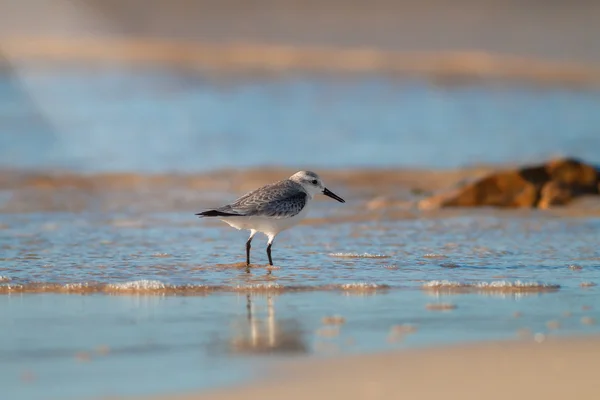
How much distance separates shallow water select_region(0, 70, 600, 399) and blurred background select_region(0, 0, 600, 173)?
114mm

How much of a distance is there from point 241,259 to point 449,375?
4.09 metres

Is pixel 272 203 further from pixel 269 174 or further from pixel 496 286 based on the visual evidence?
pixel 269 174

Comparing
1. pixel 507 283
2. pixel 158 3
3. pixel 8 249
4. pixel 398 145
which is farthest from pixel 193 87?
pixel 507 283

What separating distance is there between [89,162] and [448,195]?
6.85 metres

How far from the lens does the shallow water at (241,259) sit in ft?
17.9

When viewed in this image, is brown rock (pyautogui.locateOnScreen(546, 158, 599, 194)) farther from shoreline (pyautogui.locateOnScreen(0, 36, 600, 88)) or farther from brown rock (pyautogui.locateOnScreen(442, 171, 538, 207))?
shoreline (pyautogui.locateOnScreen(0, 36, 600, 88))

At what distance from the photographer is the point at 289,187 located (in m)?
8.84

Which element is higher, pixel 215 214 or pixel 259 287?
pixel 215 214

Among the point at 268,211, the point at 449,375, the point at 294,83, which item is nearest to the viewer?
the point at 449,375

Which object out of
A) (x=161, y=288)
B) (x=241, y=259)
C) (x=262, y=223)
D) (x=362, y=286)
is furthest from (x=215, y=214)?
(x=362, y=286)

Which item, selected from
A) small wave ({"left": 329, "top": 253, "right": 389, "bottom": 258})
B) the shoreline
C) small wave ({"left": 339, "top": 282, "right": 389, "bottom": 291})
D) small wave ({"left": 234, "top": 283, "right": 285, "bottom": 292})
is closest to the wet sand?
small wave ({"left": 339, "top": 282, "right": 389, "bottom": 291})

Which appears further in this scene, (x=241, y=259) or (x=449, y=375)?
(x=241, y=259)

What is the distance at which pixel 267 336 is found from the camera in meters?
5.71

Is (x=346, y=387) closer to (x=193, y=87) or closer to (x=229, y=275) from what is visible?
(x=229, y=275)
